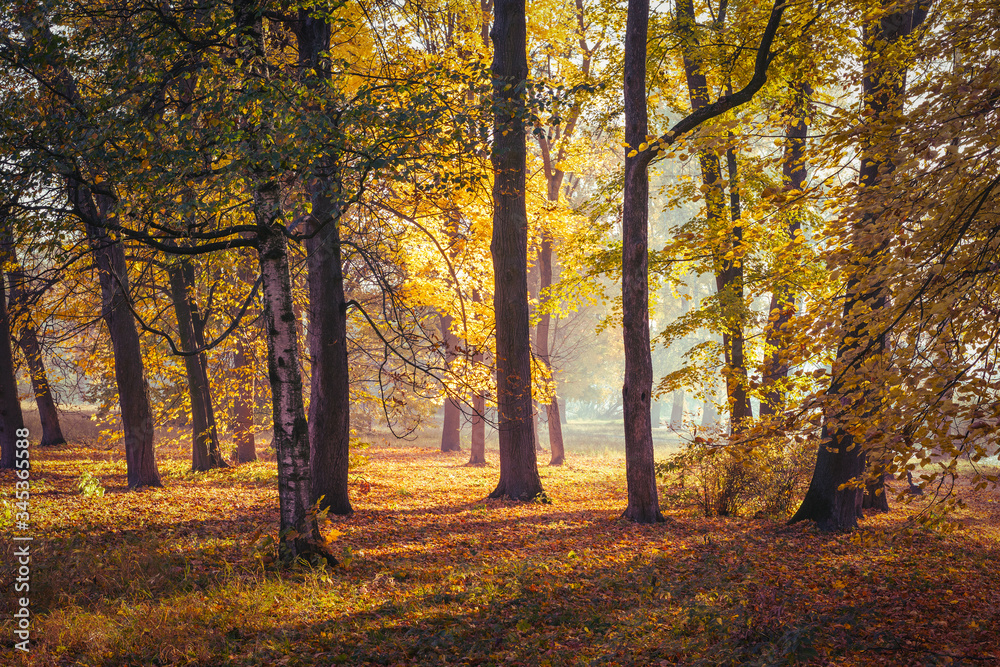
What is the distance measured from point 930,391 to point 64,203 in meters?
8.85

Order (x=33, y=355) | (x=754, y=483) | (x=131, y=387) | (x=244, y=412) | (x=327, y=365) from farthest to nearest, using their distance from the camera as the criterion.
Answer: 1. (x=244, y=412)
2. (x=754, y=483)
3. (x=33, y=355)
4. (x=131, y=387)
5. (x=327, y=365)

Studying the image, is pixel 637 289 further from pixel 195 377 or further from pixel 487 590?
pixel 195 377

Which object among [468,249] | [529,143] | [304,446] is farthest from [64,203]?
[529,143]

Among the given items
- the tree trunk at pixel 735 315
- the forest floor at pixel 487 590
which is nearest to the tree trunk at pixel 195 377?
the forest floor at pixel 487 590

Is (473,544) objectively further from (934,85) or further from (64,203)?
(934,85)

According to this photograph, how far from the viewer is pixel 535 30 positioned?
55.5ft

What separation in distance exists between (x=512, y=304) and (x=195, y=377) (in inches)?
298

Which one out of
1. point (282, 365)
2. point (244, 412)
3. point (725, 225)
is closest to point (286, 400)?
point (282, 365)

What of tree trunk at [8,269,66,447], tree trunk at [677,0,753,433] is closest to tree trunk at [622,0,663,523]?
tree trunk at [677,0,753,433]

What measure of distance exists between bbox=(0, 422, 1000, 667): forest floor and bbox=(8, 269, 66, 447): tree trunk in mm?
3569

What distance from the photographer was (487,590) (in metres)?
6.29

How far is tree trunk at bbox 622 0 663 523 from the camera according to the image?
10.1 meters

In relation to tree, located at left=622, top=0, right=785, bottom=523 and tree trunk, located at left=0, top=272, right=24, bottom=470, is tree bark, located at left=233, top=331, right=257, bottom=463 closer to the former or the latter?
tree trunk, located at left=0, top=272, right=24, bottom=470

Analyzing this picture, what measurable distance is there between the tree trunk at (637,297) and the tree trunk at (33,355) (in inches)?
429
